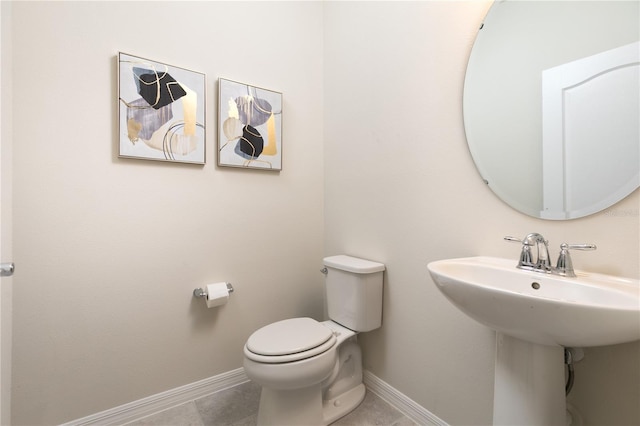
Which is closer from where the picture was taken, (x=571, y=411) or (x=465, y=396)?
(x=571, y=411)

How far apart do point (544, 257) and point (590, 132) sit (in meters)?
0.40

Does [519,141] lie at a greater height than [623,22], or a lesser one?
lesser

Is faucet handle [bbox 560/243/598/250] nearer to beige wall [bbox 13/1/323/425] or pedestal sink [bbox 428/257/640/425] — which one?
pedestal sink [bbox 428/257/640/425]

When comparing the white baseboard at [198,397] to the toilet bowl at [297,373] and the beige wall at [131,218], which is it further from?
the toilet bowl at [297,373]

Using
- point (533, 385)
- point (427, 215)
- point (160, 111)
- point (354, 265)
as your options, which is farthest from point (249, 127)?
point (533, 385)

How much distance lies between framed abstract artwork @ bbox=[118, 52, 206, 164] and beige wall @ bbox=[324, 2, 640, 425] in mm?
839

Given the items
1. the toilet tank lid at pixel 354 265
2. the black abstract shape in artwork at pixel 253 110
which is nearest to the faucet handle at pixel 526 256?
the toilet tank lid at pixel 354 265

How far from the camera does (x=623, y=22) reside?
2.58ft

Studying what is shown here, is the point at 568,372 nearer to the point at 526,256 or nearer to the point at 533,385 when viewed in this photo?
the point at 533,385

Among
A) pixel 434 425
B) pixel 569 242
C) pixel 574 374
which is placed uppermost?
pixel 569 242

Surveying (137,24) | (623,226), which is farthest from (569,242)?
(137,24)

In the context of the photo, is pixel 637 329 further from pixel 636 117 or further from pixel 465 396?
pixel 465 396

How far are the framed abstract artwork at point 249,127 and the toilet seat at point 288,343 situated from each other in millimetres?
913

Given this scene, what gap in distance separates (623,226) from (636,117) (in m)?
0.30
